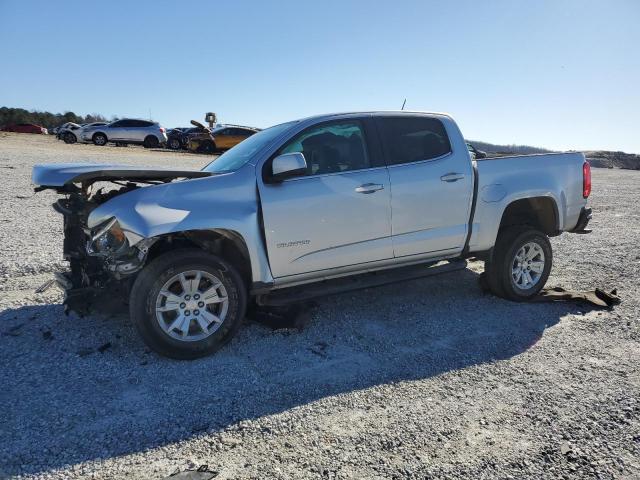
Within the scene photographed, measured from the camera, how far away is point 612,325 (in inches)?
185

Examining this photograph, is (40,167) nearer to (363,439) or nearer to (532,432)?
(363,439)

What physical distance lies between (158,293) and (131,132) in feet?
89.9

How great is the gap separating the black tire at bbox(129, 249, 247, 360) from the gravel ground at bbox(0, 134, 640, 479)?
0.12 metres

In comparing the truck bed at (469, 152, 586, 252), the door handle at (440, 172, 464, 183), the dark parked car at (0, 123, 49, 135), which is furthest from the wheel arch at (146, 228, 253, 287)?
the dark parked car at (0, 123, 49, 135)

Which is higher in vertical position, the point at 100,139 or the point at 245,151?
the point at 100,139

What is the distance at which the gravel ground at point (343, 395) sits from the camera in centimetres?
267

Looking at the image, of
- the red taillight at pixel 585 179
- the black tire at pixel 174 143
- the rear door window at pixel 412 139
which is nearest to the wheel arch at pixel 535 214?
the red taillight at pixel 585 179

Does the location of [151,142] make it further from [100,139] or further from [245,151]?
[245,151]

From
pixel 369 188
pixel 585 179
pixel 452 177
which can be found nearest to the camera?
pixel 369 188

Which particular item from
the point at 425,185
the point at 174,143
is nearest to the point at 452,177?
the point at 425,185

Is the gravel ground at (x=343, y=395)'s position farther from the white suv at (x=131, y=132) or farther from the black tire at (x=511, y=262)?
the white suv at (x=131, y=132)

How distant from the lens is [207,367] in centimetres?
378

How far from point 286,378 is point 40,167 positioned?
8.93 ft

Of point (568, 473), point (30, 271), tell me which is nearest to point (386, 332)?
point (568, 473)
